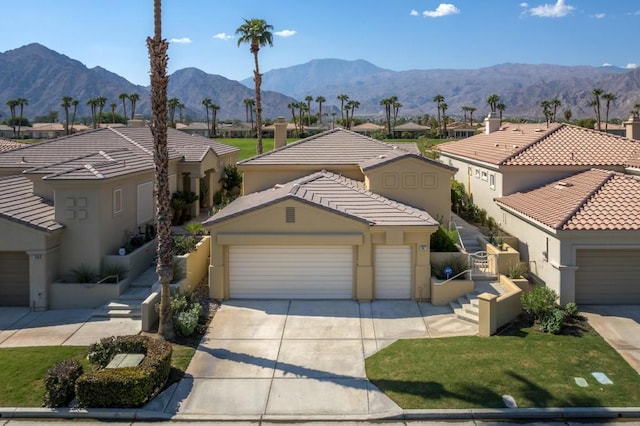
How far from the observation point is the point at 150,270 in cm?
2091

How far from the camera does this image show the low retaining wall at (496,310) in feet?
51.2

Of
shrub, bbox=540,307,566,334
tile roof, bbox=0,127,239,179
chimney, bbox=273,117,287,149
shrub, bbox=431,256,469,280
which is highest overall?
chimney, bbox=273,117,287,149

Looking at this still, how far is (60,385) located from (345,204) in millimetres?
11270

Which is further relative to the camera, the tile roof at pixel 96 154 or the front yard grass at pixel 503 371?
the tile roof at pixel 96 154

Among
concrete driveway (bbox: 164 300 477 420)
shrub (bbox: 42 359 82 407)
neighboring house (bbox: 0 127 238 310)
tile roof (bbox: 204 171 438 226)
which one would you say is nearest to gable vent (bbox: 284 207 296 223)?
tile roof (bbox: 204 171 438 226)

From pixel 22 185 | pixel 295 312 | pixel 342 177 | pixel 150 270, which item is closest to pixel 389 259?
pixel 295 312

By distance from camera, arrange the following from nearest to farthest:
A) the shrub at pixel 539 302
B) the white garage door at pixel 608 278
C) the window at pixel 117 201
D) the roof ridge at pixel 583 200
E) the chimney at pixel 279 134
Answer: the shrub at pixel 539 302 → the roof ridge at pixel 583 200 → the white garage door at pixel 608 278 → the window at pixel 117 201 → the chimney at pixel 279 134

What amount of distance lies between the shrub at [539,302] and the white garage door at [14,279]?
53.6ft

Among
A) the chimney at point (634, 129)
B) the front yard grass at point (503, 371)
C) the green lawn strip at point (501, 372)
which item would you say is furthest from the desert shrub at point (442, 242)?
the chimney at point (634, 129)

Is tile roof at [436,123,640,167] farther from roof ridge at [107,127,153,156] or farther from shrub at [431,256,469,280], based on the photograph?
roof ridge at [107,127,153,156]

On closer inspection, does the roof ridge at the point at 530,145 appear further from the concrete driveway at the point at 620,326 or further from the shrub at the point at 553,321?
the shrub at the point at 553,321

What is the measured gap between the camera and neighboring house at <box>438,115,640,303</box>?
17.4 m

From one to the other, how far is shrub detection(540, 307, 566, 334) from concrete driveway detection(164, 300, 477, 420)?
203cm

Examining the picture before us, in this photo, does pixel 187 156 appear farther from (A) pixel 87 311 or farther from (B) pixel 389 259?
(B) pixel 389 259
